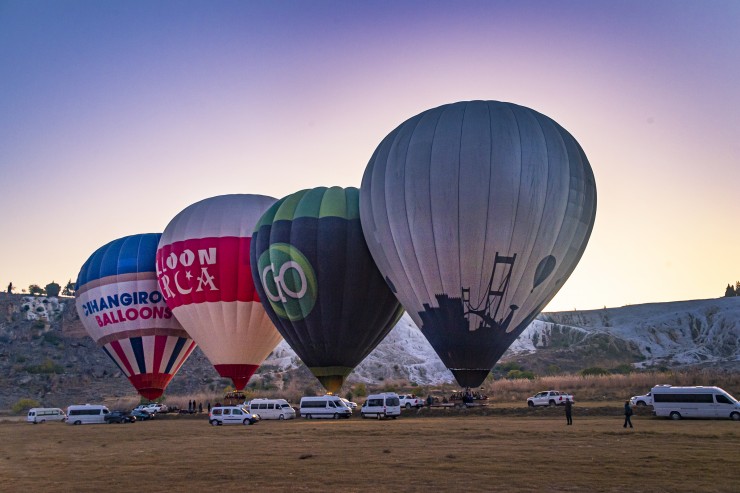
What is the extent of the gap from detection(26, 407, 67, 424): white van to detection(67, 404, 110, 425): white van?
4.02m

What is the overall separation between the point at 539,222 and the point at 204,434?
1846 centimetres

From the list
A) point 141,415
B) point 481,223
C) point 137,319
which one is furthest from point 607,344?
point 481,223

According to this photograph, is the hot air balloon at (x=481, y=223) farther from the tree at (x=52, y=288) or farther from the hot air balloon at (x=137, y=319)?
the tree at (x=52, y=288)

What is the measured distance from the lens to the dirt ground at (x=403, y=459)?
16734mm

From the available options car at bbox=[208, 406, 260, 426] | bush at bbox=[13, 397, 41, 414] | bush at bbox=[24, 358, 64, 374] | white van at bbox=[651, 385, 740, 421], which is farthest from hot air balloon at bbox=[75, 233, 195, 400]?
bush at bbox=[24, 358, 64, 374]

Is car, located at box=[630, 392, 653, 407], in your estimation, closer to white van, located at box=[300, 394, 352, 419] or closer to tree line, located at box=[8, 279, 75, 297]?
white van, located at box=[300, 394, 352, 419]

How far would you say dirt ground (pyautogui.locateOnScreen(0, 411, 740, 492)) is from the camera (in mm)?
16734

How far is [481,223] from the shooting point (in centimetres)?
3478

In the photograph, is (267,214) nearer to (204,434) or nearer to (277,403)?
(277,403)

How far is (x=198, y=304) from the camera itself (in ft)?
153

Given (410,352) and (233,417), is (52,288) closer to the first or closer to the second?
(410,352)

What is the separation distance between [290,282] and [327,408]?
24.7 feet

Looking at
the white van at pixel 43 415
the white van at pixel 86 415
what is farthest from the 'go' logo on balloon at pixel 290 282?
the white van at pixel 43 415

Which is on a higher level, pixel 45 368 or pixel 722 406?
pixel 45 368
